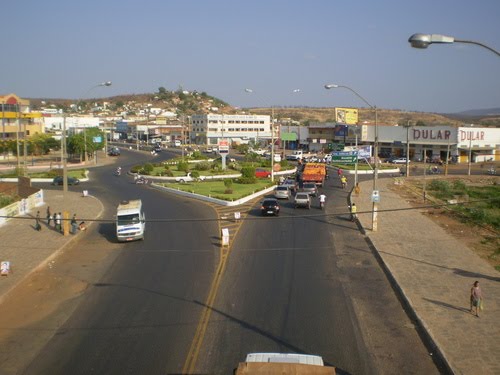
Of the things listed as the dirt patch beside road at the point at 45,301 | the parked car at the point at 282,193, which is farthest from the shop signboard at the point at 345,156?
the dirt patch beside road at the point at 45,301

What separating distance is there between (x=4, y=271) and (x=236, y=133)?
111 m

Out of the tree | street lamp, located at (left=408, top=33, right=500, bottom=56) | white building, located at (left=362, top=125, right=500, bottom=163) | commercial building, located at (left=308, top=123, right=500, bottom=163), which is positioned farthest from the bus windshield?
white building, located at (left=362, top=125, right=500, bottom=163)

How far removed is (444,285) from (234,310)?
7617 mm

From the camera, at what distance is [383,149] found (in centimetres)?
9150

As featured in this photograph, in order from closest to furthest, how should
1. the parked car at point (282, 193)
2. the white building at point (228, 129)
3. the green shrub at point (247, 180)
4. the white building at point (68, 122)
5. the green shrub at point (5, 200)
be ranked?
the green shrub at point (5, 200) → the parked car at point (282, 193) → the green shrub at point (247, 180) → the white building at point (228, 129) → the white building at point (68, 122)

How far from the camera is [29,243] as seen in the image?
86.9ft

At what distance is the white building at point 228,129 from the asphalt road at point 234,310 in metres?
100

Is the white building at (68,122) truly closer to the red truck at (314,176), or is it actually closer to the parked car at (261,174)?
the parked car at (261,174)

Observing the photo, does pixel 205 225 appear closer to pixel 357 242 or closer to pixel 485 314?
pixel 357 242

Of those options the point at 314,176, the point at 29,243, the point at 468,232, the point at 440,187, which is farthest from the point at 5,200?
the point at 440,187

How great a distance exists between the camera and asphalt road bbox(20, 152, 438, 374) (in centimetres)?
1305

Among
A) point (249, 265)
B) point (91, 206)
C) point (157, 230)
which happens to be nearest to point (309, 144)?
point (91, 206)

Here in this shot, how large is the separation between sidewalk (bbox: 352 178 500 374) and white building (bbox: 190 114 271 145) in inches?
3813

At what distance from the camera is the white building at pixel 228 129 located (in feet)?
419
